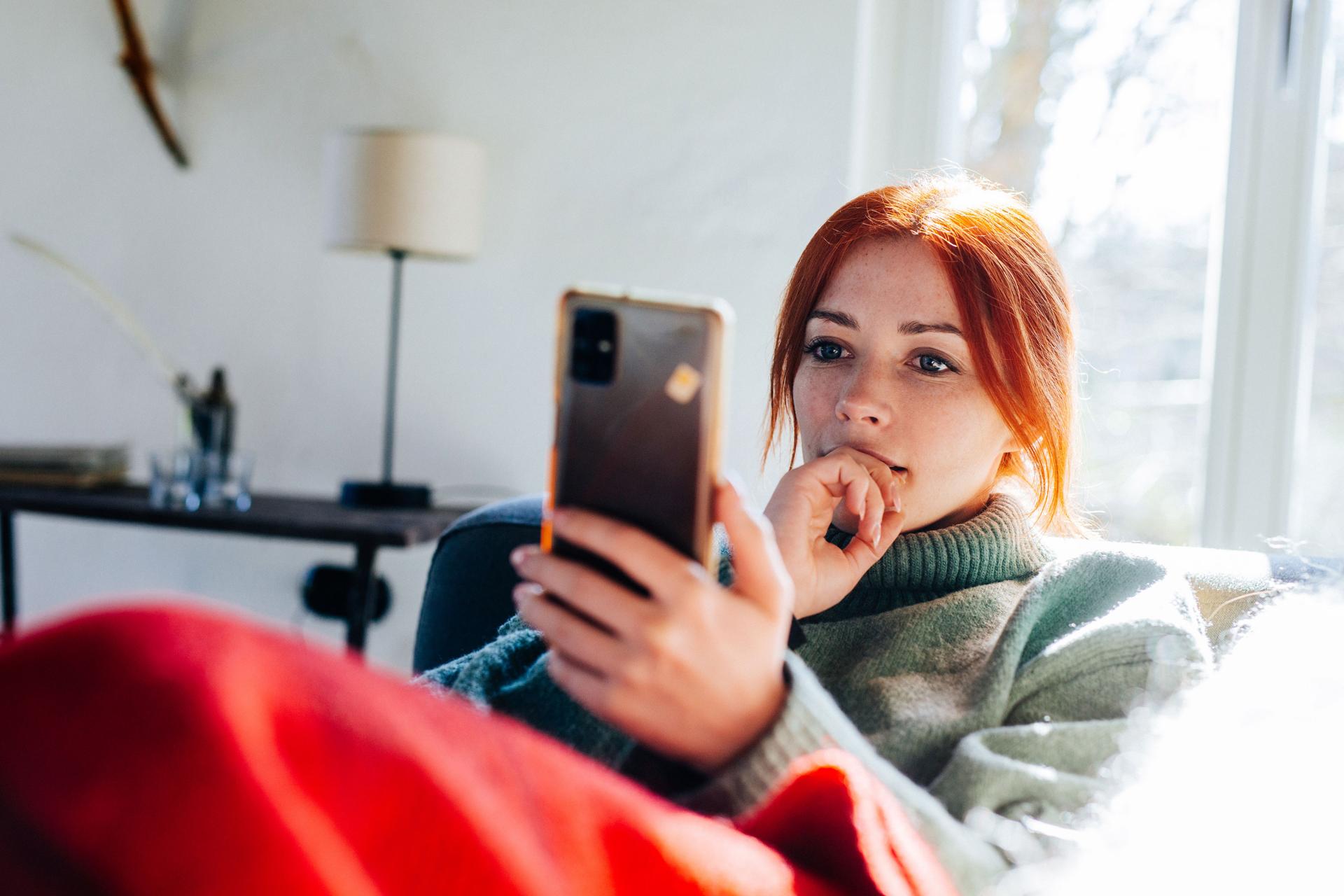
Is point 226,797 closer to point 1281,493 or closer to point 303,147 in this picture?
point 1281,493

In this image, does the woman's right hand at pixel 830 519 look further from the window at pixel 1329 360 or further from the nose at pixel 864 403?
the window at pixel 1329 360

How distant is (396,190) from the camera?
86.7 inches

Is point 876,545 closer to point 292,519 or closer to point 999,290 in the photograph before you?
point 999,290

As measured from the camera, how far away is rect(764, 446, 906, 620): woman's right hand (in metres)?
0.79

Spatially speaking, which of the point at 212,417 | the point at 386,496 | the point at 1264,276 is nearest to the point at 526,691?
the point at 386,496

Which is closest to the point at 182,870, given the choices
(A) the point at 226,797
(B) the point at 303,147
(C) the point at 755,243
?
(A) the point at 226,797

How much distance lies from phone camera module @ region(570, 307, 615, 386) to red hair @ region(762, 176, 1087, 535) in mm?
413

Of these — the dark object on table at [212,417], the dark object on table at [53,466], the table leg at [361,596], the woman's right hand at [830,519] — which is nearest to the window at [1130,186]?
the table leg at [361,596]

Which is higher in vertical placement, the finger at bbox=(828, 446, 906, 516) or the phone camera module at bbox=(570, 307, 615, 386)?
the phone camera module at bbox=(570, 307, 615, 386)

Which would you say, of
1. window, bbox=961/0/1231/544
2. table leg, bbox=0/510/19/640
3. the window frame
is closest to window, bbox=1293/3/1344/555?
the window frame

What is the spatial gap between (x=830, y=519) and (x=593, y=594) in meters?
0.39

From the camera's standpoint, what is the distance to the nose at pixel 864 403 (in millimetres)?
842

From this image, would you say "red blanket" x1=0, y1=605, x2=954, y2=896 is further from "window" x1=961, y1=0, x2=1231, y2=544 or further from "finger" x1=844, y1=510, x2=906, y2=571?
"window" x1=961, y1=0, x2=1231, y2=544

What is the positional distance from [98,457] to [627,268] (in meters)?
1.20
